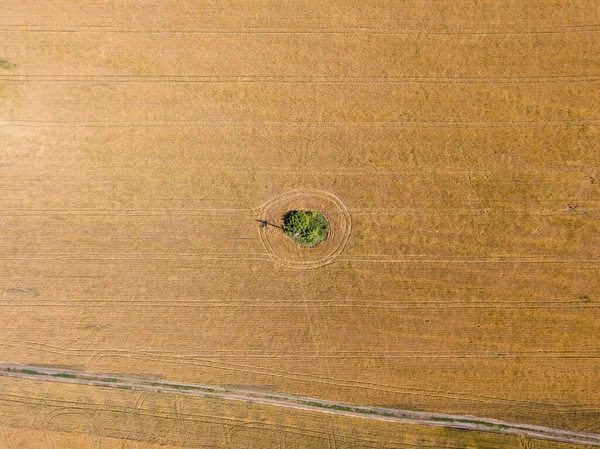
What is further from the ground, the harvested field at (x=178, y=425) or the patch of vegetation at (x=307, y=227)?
the patch of vegetation at (x=307, y=227)

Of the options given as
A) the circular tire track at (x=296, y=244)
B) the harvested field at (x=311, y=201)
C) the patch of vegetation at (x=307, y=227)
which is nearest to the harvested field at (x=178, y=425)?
the harvested field at (x=311, y=201)

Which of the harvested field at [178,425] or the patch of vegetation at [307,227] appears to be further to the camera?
the patch of vegetation at [307,227]

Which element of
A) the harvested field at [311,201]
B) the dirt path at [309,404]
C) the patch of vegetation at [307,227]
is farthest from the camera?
the patch of vegetation at [307,227]

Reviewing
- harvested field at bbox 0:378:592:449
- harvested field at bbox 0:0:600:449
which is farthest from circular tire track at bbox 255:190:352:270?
harvested field at bbox 0:378:592:449

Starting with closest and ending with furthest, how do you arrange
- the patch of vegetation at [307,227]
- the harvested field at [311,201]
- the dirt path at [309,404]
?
the dirt path at [309,404] < the harvested field at [311,201] < the patch of vegetation at [307,227]

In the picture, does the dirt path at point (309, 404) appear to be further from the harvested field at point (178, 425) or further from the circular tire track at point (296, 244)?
the circular tire track at point (296, 244)

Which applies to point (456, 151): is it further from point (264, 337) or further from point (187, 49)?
point (187, 49)

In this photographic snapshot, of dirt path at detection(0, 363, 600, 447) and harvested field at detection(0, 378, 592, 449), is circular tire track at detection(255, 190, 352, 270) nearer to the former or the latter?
dirt path at detection(0, 363, 600, 447)

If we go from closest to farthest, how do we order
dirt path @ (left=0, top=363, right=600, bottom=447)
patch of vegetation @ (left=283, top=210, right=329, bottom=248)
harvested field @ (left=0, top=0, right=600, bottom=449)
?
1. dirt path @ (left=0, top=363, right=600, bottom=447)
2. harvested field @ (left=0, top=0, right=600, bottom=449)
3. patch of vegetation @ (left=283, top=210, right=329, bottom=248)
